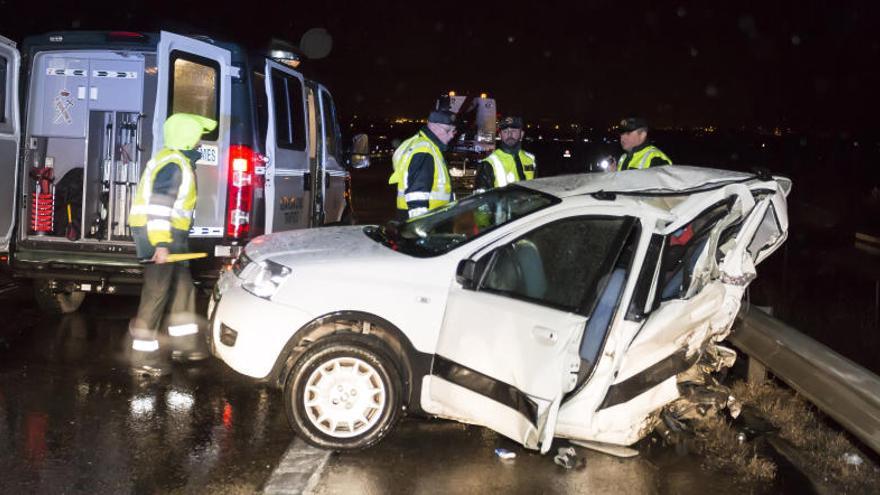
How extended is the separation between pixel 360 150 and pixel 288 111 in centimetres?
192

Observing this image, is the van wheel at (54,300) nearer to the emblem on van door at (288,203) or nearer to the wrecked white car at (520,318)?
the emblem on van door at (288,203)

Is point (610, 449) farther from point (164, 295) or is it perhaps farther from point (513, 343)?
point (164, 295)

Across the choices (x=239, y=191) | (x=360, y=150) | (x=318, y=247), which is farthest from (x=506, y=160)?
(x=318, y=247)

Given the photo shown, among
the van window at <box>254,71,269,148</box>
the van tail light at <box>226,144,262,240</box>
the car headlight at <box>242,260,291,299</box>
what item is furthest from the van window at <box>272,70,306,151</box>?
the car headlight at <box>242,260,291,299</box>

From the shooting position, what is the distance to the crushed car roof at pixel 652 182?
512cm

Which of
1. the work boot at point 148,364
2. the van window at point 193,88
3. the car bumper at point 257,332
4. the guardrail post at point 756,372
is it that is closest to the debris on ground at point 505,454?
the car bumper at point 257,332

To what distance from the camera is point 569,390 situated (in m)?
4.82

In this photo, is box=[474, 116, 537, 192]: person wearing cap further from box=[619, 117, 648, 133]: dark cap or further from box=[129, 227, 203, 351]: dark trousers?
box=[129, 227, 203, 351]: dark trousers

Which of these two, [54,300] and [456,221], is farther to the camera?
[54,300]

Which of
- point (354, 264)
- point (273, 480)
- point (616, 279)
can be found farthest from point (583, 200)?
point (273, 480)

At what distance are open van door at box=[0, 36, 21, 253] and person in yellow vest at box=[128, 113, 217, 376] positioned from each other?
145 cm

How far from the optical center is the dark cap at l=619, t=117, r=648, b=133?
24.7ft

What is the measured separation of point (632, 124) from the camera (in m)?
7.52

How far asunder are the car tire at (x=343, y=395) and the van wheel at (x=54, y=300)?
3.76 m
